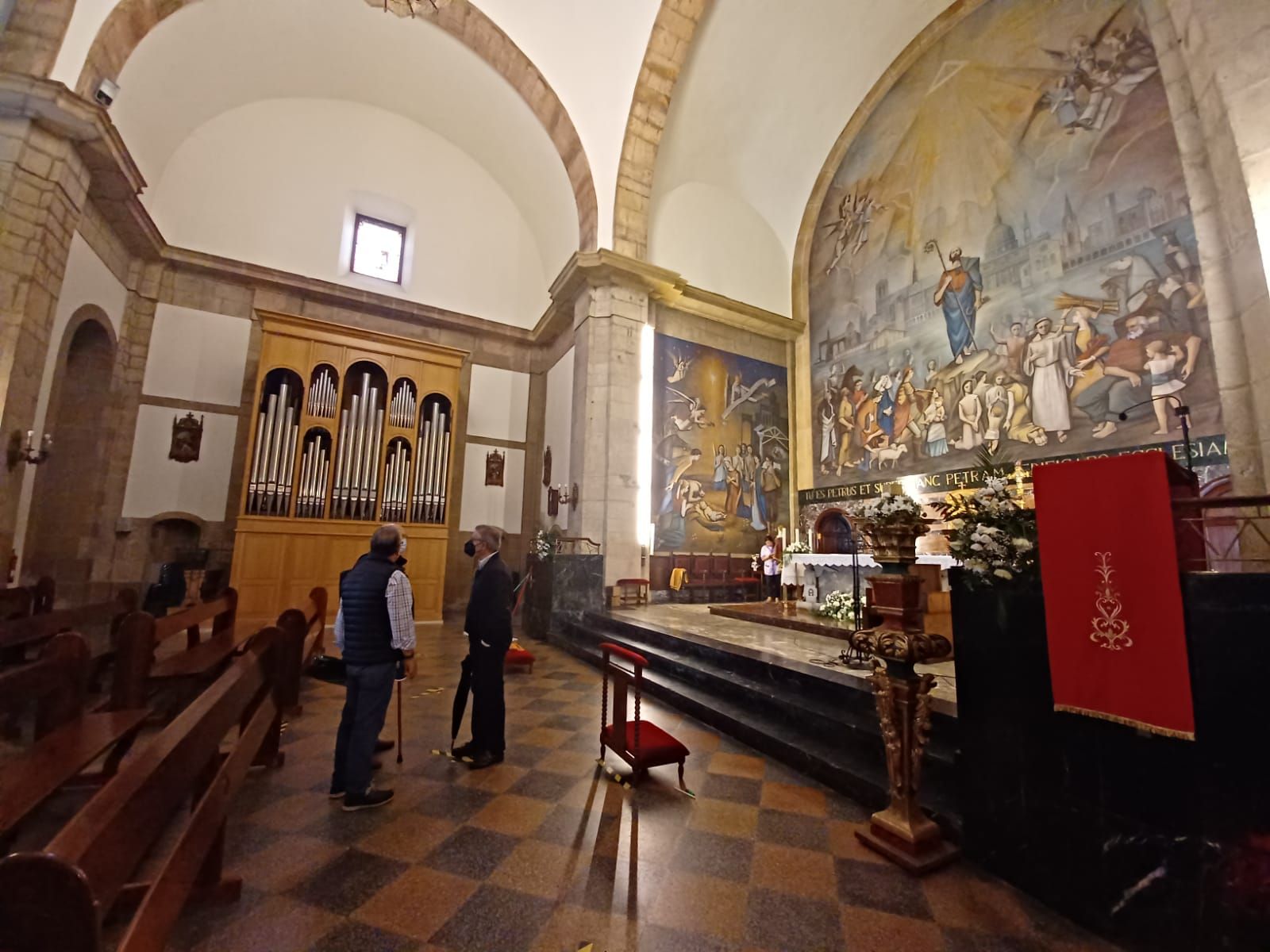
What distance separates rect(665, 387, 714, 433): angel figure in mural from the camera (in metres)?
10.2

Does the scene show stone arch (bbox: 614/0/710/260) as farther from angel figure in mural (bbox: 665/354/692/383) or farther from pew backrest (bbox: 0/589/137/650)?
pew backrest (bbox: 0/589/137/650)

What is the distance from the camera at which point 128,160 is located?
733cm

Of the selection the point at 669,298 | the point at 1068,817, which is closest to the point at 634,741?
the point at 1068,817

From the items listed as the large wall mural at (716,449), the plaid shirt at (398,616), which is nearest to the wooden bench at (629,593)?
the large wall mural at (716,449)

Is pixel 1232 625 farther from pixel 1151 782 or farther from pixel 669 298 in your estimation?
pixel 669 298

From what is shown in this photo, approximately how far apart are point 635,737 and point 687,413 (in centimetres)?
768

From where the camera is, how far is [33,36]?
243 inches

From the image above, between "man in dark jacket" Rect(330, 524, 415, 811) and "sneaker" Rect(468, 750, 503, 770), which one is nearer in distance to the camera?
"man in dark jacket" Rect(330, 524, 415, 811)

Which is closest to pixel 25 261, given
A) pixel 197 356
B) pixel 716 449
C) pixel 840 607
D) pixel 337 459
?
pixel 197 356

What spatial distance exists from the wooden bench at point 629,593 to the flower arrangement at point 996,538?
636cm

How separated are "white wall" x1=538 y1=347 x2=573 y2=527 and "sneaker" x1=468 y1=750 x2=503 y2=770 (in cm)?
627

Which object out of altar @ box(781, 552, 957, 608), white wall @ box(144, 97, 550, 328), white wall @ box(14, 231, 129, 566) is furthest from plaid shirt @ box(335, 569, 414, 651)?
white wall @ box(144, 97, 550, 328)

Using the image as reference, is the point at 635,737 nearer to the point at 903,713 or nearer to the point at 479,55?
the point at 903,713

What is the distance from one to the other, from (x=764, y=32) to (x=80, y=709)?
481 inches
